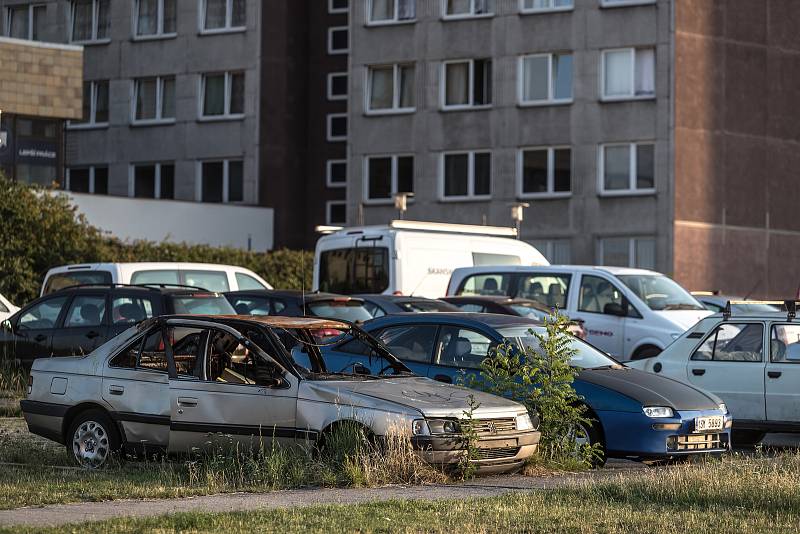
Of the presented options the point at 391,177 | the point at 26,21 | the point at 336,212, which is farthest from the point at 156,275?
the point at 26,21

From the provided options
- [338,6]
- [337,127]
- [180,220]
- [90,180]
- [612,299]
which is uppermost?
[338,6]

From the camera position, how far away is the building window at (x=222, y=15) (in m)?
52.6

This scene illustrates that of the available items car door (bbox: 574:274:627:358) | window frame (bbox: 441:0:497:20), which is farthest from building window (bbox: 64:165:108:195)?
car door (bbox: 574:274:627:358)

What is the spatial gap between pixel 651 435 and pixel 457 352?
225 centimetres

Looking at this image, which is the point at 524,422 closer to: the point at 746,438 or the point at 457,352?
the point at 457,352

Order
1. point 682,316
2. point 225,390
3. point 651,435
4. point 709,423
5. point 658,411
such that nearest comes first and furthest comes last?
point 225,390
point 651,435
point 658,411
point 709,423
point 682,316

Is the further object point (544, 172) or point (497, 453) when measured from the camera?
point (544, 172)

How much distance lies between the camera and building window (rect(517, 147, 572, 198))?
4788cm

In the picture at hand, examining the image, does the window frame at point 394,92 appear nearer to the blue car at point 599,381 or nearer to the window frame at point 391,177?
the window frame at point 391,177

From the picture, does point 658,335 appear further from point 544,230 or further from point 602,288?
point 544,230

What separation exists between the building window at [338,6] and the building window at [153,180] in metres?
7.88

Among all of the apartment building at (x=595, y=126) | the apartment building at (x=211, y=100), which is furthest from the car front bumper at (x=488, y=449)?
the apartment building at (x=211, y=100)

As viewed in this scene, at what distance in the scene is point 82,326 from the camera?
21172mm

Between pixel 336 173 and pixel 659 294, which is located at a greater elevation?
pixel 336 173
